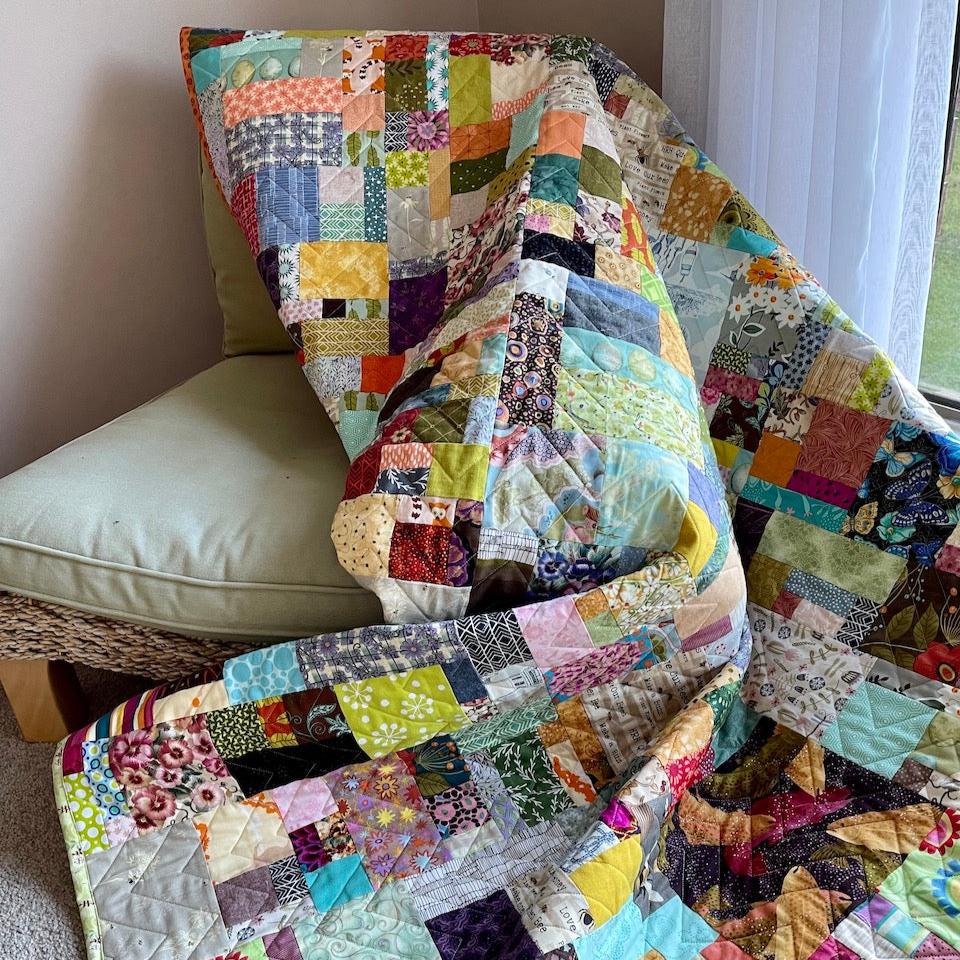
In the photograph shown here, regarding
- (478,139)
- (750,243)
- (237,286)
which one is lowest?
(237,286)

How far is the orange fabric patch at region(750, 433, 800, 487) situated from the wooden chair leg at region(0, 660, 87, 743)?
3.29 feet

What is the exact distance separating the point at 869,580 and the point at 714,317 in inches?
16.7

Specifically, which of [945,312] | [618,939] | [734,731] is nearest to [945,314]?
[945,312]

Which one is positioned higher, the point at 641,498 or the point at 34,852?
the point at 641,498

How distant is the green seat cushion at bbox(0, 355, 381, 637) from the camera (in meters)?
1.15

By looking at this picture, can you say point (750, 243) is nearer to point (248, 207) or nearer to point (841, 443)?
point (841, 443)

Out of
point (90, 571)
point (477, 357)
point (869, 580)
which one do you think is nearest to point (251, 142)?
point (477, 357)

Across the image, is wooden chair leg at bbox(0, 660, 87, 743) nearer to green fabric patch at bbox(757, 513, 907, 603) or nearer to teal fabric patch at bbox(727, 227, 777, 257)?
green fabric patch at bbox(757, 513, 907, 603)

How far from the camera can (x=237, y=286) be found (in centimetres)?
164

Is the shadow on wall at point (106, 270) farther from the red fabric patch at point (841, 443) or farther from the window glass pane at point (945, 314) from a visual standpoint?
the window glass pane at point (945, 314)

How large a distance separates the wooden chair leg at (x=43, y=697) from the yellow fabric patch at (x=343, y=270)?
2.09 feet

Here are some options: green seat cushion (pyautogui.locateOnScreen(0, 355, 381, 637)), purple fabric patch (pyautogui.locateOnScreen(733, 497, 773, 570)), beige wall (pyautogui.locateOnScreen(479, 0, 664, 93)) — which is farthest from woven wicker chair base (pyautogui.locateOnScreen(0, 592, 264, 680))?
beige wall (pyautogui.locateOnScreen(479, 0, 664, 93))

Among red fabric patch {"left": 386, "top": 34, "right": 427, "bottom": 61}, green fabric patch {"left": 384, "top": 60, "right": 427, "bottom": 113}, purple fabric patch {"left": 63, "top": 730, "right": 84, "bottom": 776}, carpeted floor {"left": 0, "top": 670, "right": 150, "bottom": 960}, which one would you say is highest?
red fabric patch {"left": 386, "top": 34, "right": 427, "bottom": 61}

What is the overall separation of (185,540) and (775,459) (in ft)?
2.54
